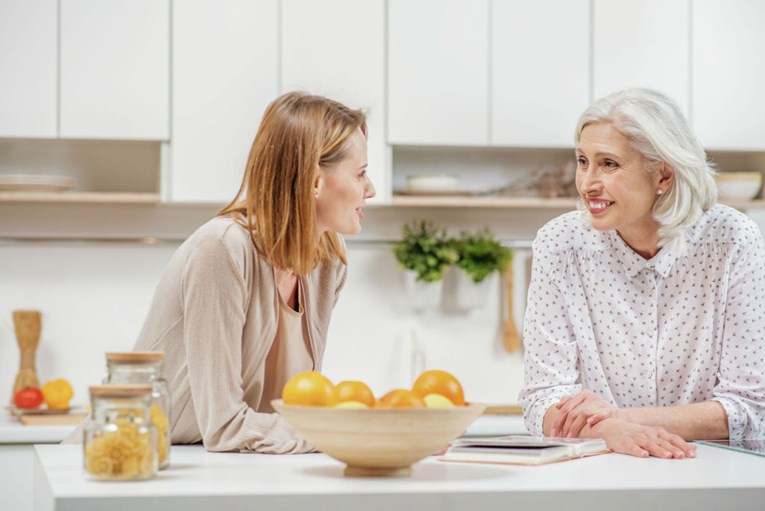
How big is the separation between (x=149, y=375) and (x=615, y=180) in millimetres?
1120

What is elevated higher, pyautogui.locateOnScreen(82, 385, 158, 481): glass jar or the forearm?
pyautogui.locateOnScreen(82, 385, 158, 481): glass jar

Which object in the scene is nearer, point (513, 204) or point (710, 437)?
point (710, 437)

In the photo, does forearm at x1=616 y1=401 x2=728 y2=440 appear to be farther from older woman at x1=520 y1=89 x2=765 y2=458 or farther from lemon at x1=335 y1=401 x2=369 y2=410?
lemon at x1=335 y1=401 x2=369 y2=410

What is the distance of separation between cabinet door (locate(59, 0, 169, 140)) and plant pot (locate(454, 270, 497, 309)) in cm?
114

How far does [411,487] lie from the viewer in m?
1.24

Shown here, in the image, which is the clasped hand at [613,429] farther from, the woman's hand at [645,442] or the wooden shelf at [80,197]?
the wooden shelf at [80,197]

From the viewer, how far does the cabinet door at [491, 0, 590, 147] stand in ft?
11.7

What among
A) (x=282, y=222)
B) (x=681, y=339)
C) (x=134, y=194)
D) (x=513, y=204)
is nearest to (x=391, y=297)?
(x=513, y=204)

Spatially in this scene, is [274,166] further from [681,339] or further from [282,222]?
[681,339]

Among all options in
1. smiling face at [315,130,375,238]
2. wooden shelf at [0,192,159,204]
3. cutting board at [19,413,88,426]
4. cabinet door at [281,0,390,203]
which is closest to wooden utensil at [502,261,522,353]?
cabinet door at [281,0,390,203]

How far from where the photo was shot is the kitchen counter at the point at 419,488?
117 cm

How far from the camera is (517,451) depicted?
149 cm

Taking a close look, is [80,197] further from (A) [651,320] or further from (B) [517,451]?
(B) [517,451]

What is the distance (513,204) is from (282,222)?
1.87 metres
